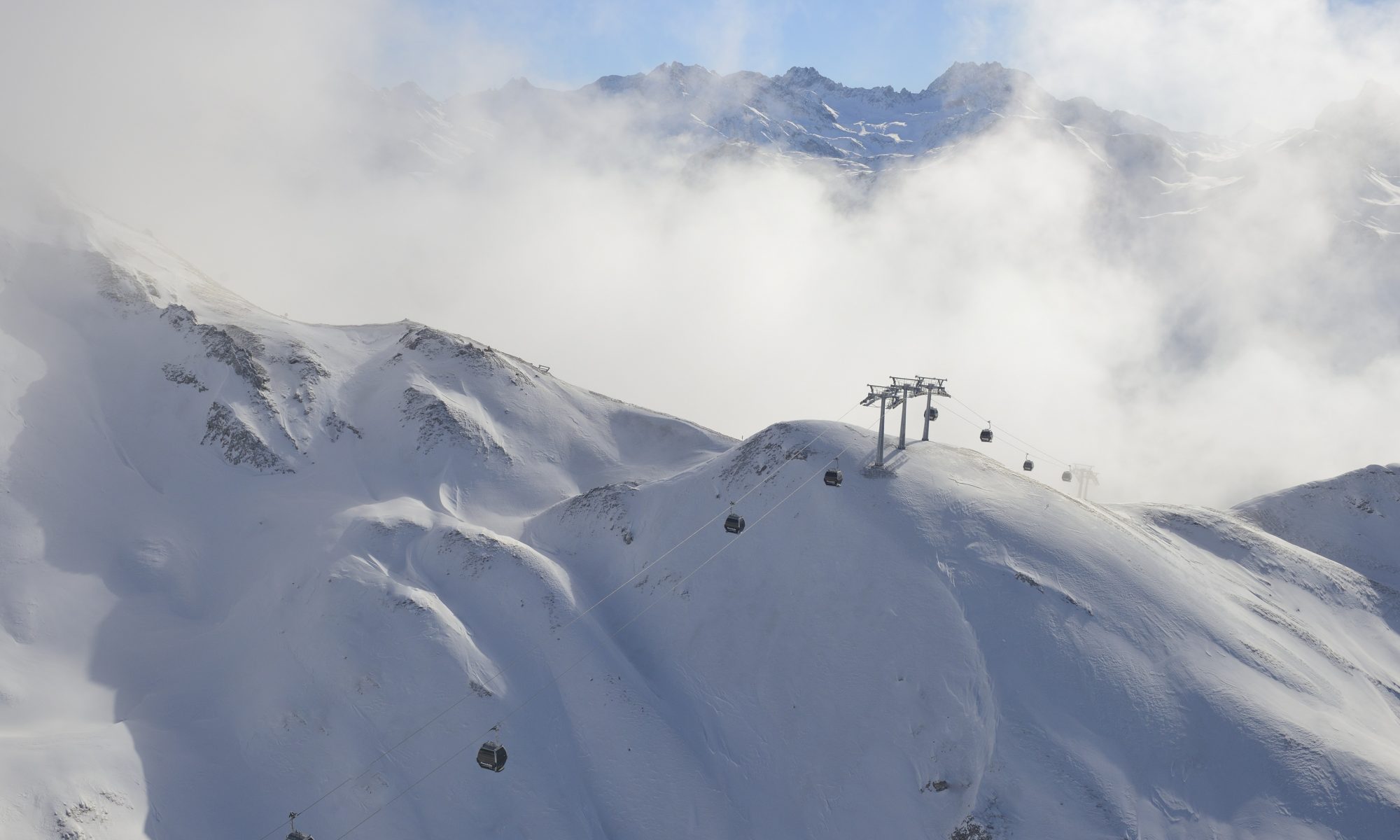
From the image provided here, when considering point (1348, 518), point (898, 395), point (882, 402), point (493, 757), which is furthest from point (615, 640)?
point (1348, 518)

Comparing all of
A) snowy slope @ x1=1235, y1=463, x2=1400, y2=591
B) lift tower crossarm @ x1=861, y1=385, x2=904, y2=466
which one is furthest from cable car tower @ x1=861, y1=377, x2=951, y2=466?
snowy slope @ x1=1235, y1=463, x2=1400, y2=591

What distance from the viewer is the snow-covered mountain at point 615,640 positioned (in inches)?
1731

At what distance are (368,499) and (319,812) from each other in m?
27.2

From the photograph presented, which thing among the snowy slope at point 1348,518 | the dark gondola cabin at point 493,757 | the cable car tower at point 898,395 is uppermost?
the cable car tower at point 898,395

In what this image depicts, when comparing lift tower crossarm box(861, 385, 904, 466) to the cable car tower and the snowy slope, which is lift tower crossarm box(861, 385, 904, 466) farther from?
the snowy slope

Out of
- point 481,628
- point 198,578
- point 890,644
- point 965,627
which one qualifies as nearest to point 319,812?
point 481,628

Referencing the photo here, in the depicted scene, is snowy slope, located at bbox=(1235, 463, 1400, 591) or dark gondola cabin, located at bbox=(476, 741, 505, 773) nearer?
dark gondola cabin, located at bbox=(476, 741, 505, 773)

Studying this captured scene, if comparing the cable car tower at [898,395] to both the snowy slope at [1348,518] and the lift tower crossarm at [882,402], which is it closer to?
the lift tower crossarm at [882,402]

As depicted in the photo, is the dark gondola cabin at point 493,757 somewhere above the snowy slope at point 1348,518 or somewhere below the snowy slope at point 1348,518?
below

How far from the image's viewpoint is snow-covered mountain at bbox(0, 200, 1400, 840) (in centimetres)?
4397

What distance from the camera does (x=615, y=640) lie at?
56406 mm

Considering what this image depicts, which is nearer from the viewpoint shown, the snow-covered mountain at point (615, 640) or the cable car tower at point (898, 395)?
the snow-covered mountain at point (615, 640)

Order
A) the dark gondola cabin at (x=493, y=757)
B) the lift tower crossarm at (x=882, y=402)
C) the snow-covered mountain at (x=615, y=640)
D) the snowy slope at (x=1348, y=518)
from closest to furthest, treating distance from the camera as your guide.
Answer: the dark gondola cabin at (x=493, y=757), the snow-covered mountain at (x=615, y=640), the lift tower crossarm at (x=882, y=402), the snowy slope at (x=1348, y=518)

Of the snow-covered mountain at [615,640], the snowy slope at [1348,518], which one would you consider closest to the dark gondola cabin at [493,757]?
the snow-covered mountain at [615,640]
